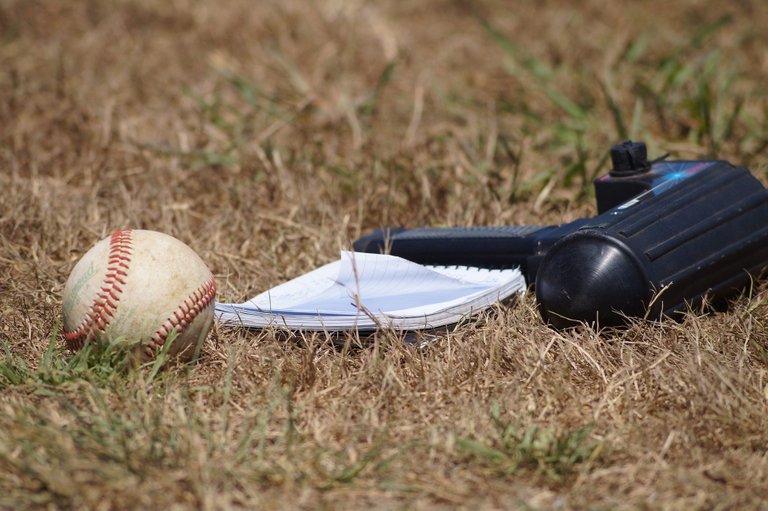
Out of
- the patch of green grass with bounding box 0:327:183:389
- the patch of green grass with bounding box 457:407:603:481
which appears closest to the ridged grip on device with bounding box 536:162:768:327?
the patch of green grass with bounding box 457:407:603:481

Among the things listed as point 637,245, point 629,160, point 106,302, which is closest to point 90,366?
point 106,302

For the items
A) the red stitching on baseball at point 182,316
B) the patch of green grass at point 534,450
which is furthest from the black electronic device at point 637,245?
the red stitching on baseball at point 182,316

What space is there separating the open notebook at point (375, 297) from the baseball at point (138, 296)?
0.31 m

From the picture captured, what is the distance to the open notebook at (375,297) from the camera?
306cm

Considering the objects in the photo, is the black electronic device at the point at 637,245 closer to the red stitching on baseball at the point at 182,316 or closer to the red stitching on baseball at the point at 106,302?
the red stitching on baseball at the point at 182,316

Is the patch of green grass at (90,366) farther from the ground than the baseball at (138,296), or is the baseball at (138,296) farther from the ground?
the baseball at (138,296)

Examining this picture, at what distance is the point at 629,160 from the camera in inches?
137

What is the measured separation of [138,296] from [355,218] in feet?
5.45

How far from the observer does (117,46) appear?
6621 mm

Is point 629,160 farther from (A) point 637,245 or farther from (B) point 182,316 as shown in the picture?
(B) point 182,316

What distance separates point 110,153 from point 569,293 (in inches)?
117

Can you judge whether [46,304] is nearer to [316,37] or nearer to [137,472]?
[137,472]

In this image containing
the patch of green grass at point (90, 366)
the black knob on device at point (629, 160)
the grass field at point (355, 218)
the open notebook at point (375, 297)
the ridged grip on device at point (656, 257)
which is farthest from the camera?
the black knob on device at point (629, 160)

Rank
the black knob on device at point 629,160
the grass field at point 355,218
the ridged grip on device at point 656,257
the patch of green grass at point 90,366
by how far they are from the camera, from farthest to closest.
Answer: the black knob on device at point 629,160 < the ridged grip on device at point 656,257 < the patch of green grass at point 90,366 < the grass field at point 355,218
